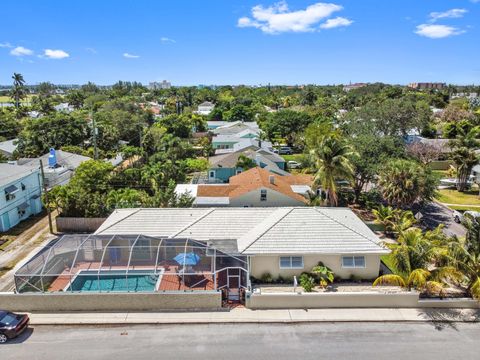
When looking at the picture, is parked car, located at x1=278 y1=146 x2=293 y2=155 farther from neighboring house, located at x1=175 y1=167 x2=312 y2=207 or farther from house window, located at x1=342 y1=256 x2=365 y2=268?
house window, located at x1=342 y1=256 x2=365 y2=268

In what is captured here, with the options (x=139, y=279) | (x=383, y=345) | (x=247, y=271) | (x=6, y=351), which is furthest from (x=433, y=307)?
(x=6, y=351)

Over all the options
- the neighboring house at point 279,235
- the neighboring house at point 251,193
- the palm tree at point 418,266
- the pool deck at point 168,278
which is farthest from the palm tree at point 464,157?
the pool deck at point 168,278

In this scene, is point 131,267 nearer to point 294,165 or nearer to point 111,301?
point 111,301

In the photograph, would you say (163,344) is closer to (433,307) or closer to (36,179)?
(433,307)

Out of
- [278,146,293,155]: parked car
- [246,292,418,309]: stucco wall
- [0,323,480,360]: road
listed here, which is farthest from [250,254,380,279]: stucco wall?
[278,146,293,155]: parked car

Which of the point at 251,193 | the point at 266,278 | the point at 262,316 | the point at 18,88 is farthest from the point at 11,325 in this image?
the point at 18,88
